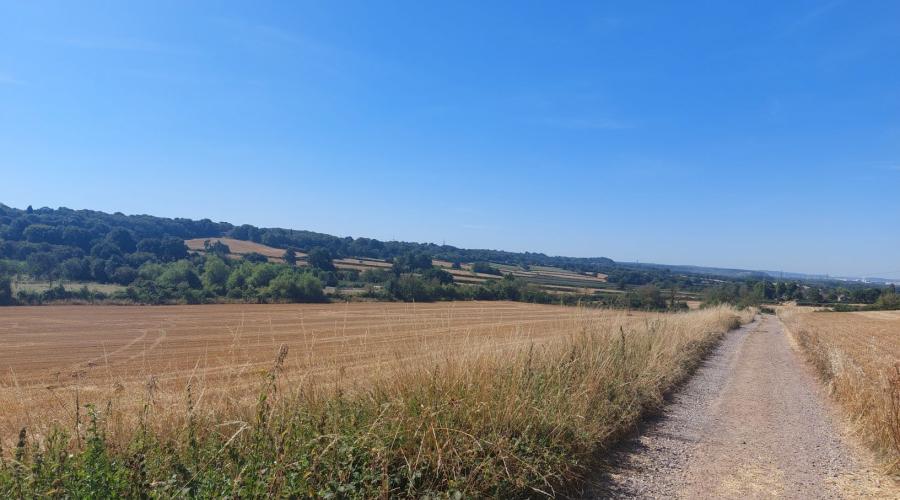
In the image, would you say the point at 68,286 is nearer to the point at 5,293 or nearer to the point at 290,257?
the point at 5,293

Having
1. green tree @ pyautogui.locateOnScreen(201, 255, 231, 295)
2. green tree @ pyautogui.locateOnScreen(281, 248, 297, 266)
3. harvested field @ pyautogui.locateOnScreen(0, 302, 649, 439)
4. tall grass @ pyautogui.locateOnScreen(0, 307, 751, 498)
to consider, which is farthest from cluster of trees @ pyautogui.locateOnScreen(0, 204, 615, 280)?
tall grass @ pyautogui.locateOnScreen(0, 307, 751, 498)

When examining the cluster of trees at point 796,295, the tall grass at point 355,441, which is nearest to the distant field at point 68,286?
the tall grass at point 355,441

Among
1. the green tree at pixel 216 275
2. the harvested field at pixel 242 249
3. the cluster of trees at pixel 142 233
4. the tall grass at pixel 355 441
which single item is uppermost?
the cluster of trees at pixel 142 233

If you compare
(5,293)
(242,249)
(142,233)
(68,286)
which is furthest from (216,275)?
(142,233)

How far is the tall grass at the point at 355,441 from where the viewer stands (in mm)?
3570

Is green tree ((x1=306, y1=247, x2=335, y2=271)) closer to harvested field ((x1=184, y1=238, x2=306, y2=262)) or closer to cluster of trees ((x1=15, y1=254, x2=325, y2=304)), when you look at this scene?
harvested field ((x1=184, y1=238, x2=306, y2=262))

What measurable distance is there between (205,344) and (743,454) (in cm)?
2297

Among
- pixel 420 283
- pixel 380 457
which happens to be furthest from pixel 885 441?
pixel 420 283

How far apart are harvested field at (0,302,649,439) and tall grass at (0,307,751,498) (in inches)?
18.7

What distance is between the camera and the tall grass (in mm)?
3570

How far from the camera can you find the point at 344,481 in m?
3.85

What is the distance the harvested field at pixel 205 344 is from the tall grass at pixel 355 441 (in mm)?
474

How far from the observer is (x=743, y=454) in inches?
257

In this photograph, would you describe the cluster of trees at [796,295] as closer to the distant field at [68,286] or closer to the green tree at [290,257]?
the green tree at [290,257]
